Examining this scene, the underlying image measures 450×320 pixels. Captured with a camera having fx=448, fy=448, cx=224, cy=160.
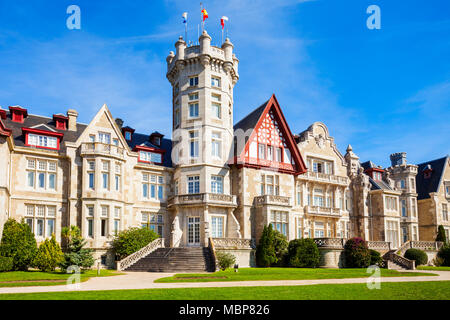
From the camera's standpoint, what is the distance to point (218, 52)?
41.6 metres

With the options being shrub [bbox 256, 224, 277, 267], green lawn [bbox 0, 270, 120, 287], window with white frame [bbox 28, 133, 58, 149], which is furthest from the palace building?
green lawn [bbox 0, 270, 120, 287]

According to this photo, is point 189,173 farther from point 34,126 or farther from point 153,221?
point 34,126

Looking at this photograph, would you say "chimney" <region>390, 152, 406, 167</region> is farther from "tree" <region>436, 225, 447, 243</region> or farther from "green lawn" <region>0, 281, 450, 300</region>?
"green lawn" <region>0, 281, 450, 300</region>

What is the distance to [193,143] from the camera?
40.4 m

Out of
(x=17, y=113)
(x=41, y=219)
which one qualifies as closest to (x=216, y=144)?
(x=41, y=219)

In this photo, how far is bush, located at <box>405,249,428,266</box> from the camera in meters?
42.0

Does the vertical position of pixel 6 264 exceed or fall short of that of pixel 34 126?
it falls short

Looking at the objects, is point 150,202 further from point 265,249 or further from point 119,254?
point 265,249

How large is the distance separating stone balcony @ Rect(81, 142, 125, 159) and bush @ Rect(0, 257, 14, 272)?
1021cm

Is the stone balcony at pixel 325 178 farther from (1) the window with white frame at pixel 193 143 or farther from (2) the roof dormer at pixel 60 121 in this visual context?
(2) the roof dormer at pixel 60 121

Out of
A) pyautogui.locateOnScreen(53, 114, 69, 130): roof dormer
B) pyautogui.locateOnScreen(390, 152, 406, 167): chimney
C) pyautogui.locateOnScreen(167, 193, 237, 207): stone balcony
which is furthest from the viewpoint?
pyautogui.locateOnScreen(390, 152, 406, 167): chimney

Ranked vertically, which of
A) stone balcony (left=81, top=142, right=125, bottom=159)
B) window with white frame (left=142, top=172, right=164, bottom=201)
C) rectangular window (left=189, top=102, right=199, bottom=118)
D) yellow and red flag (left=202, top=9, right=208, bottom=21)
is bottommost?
window with white frame (left=142, top=172, right=164, bottom=201)

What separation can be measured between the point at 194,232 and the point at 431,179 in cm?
3561

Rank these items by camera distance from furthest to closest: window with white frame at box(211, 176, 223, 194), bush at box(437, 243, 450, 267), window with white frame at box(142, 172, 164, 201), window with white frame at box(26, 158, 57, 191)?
bush at box(437, 243, 450, 267) → window with white frame at box(142, 172, 164, 201) → window with white frame at box(211, 176, 223, 194) → window with white frame at box(26, 158, 57, 191)
